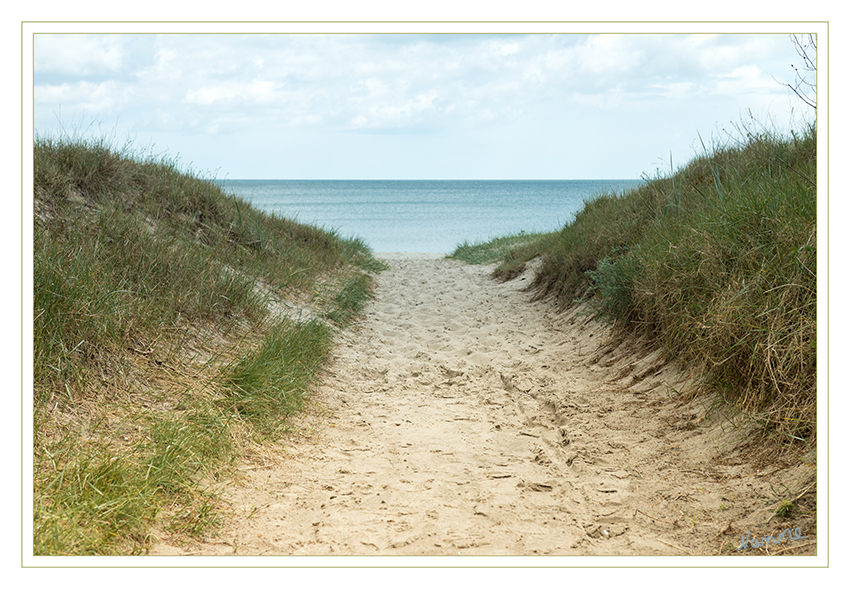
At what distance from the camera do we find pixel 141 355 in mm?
4199

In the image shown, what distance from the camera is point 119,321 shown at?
13.6 feet

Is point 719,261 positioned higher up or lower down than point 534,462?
higher up

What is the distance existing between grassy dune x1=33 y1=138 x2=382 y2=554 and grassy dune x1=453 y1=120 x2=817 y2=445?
2.85 metres

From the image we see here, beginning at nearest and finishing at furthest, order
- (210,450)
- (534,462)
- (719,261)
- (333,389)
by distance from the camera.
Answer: (210,450) < (534,462) < (719,261) < (333,389)

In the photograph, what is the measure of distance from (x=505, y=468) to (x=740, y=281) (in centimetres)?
197

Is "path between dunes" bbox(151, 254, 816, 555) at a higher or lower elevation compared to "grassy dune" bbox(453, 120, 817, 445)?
lower

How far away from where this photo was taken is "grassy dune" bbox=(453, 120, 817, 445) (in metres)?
3.29
